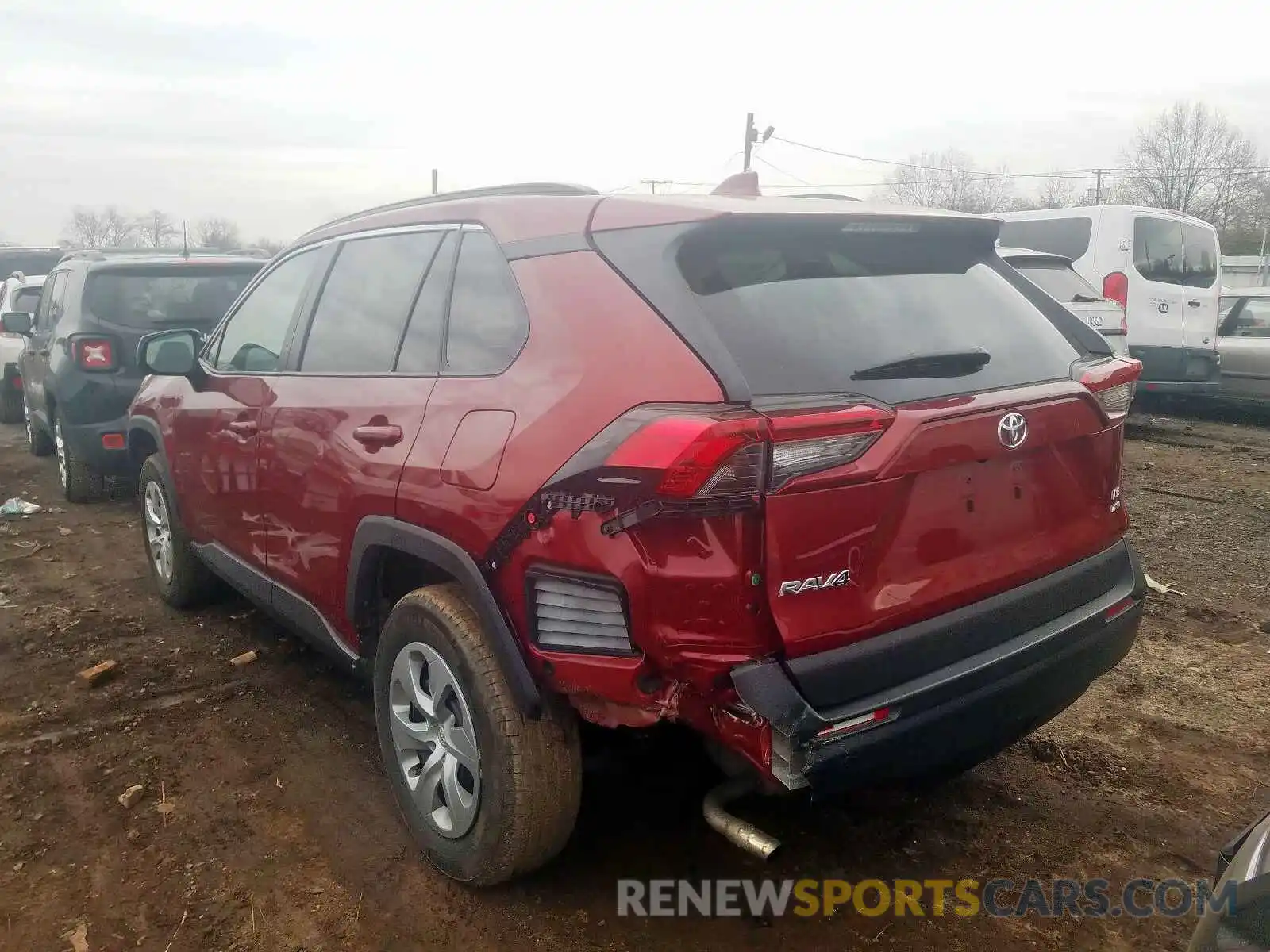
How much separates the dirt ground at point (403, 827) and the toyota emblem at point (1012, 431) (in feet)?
4.02

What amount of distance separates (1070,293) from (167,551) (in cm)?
722

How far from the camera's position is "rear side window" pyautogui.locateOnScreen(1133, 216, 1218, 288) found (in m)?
9.80

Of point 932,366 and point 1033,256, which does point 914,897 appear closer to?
point 932,366

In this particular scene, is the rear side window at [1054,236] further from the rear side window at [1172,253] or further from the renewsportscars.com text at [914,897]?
the renewsportscars.com text at [914,897]

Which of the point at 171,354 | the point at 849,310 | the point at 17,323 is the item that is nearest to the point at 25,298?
the point at 17,323

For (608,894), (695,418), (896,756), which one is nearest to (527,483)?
(695,418)

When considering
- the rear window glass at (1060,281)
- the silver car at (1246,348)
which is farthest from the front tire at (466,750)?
the silver car at (1246,348)

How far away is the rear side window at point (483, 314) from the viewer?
2439mm

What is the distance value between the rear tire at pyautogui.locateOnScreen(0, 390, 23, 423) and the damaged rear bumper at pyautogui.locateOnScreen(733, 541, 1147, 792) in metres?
11.6

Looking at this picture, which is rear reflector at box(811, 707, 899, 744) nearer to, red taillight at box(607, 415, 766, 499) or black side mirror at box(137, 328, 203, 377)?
red taillight at box(607, 415, 766, 499)

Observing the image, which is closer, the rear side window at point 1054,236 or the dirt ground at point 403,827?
the dirt ground at point 403,827

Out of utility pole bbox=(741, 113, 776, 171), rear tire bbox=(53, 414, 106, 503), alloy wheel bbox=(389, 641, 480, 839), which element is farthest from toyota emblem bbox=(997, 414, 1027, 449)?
utility pole bbox=(741, 113, 776, 171)

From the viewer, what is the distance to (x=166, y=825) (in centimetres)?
292

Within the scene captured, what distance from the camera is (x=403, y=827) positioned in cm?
290
